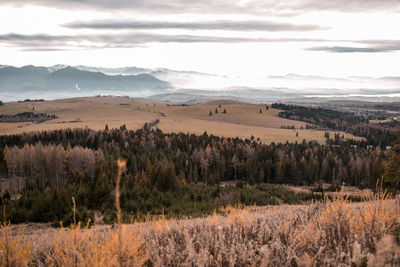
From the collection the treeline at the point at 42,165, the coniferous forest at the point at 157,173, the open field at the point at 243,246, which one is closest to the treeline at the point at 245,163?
the coniferous forest at the point at 157,173

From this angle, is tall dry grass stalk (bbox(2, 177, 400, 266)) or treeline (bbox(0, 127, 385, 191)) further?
treeline (bbox(0, 127, 385, 191))

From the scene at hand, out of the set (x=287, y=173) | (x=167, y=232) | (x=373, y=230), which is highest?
(x=373, y=230)

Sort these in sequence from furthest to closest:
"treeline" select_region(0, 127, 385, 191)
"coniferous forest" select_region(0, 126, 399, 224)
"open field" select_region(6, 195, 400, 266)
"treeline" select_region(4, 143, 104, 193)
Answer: "treeline" select_region(0, 127, 385, 191)
"treeline" select_region(4, 143, 104, 193)
"coniferous forest" select_region(0, 126, 399, 224)
"open field" select_region(6, 195, 400, 266)

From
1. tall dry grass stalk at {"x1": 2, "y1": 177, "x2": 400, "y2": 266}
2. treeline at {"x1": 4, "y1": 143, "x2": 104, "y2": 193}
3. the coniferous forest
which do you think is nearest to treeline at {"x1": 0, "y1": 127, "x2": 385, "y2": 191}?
the coniferous forest

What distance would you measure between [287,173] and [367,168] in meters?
32.6

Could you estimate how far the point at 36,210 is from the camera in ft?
151

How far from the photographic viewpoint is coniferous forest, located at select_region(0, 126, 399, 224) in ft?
190

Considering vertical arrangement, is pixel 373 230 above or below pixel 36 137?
above

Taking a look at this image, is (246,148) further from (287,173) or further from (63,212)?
(63,212)

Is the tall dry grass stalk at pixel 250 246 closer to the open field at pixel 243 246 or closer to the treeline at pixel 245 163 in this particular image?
the open field at pixel 243 246

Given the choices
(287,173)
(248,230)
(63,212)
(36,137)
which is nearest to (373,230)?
(248,230)

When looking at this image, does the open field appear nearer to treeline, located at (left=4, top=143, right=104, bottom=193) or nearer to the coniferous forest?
the coniferous forest

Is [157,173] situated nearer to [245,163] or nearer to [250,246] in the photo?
[245,163]

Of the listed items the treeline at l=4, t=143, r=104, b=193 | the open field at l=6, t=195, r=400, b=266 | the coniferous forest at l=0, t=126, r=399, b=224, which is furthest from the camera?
the treeline at l=4, t=143, r=104, b=193
